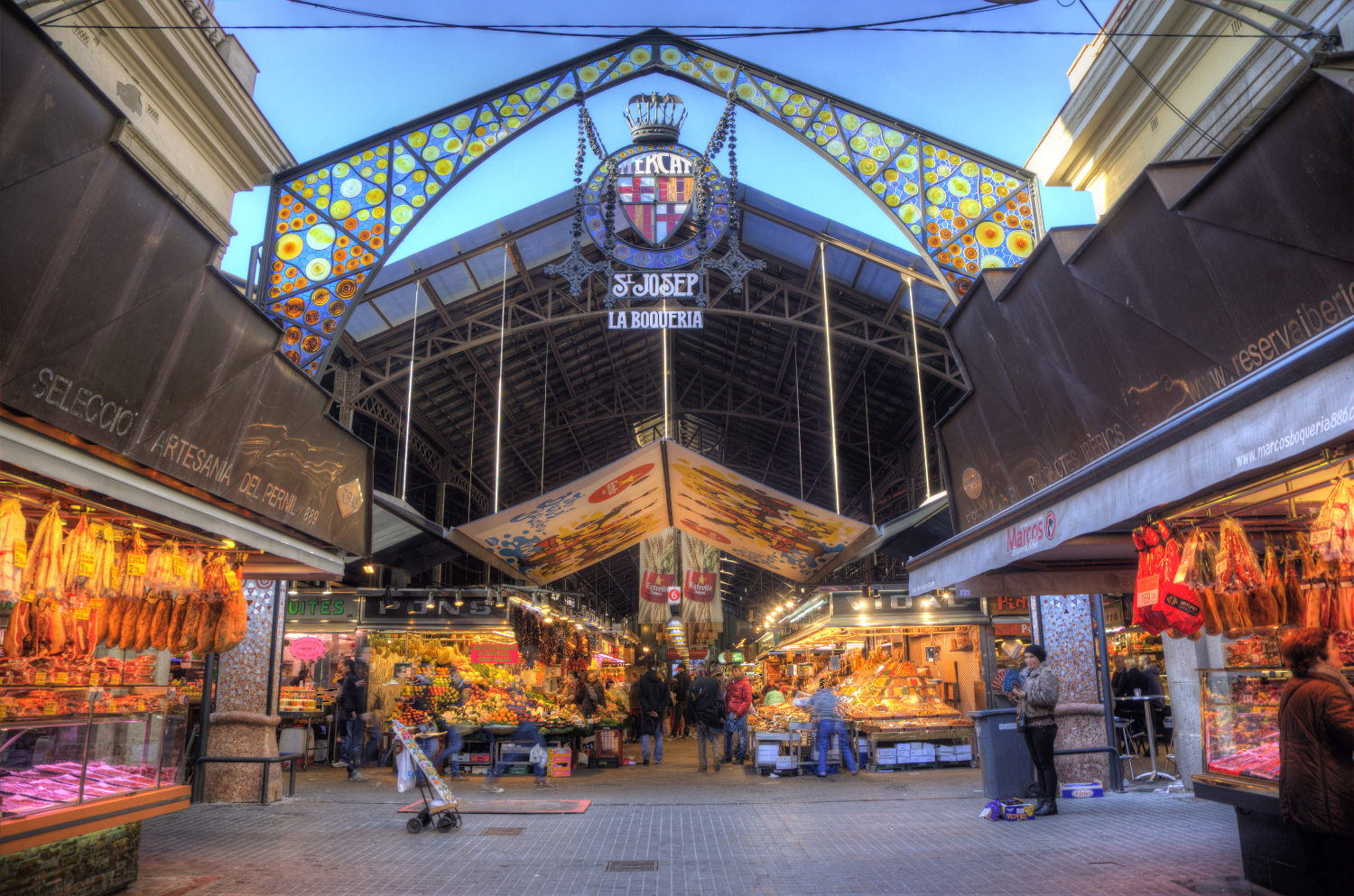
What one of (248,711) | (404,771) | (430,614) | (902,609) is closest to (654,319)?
(404,771)

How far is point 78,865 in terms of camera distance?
4328mm

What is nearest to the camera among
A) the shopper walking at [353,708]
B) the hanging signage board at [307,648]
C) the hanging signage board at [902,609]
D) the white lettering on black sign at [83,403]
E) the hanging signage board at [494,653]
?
the white lettering on black sign at [83,403]

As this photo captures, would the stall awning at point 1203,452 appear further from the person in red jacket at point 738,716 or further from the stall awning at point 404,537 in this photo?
the person in red jacket at point 738,716

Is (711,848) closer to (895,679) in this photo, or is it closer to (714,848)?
(714,848)

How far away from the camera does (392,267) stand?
12586mm

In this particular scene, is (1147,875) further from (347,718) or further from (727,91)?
(347,718)

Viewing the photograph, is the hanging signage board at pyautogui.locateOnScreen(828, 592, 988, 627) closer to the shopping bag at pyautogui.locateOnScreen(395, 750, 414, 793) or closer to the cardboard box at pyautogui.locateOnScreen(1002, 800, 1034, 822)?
the cardboard box at pyautogui.locateOnScreen(1002, 800, 1034, 822)

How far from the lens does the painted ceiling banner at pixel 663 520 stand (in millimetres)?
9047

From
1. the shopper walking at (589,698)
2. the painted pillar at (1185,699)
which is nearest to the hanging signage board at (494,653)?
the shopper walking at (589,698)

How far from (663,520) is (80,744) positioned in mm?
8312

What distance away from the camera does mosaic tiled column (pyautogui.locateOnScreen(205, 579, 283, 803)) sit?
26.9 feet

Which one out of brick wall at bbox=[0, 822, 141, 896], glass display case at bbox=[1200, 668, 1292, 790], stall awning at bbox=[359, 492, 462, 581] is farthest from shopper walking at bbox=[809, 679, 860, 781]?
brick wall at bbox=[0, 822, 141, 896]

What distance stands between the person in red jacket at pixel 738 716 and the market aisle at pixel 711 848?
3.84 m

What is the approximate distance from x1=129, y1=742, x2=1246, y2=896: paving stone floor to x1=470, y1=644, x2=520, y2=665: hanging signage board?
7.70 m
